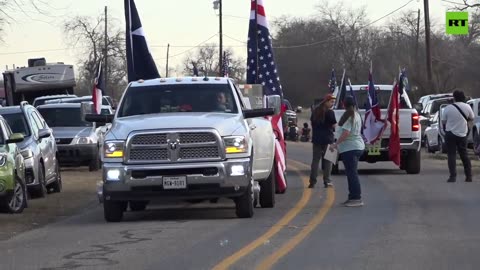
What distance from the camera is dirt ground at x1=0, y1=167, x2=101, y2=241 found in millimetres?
14528

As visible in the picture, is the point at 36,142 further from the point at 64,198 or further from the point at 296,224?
the point at 296,224

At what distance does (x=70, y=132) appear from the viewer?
26750 mm

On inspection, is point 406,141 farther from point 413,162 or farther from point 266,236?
point 266,236

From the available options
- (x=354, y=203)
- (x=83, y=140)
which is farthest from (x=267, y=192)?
A: (x=83, y=140)

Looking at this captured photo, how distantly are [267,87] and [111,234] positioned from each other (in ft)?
28.1

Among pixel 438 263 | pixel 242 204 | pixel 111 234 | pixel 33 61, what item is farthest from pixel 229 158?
pixel 33 61

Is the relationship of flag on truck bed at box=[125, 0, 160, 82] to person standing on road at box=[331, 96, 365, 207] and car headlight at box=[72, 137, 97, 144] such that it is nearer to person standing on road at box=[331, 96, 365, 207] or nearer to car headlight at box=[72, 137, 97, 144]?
car headlight at box=[72, 137, 97, 144]

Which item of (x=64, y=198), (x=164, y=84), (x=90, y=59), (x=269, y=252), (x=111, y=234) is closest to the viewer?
(x=269, y=252)

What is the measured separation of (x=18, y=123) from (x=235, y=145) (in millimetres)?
7795

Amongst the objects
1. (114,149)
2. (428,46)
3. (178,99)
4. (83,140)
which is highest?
(428,46)

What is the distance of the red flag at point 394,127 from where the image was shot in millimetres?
22234

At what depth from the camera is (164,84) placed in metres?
15.0

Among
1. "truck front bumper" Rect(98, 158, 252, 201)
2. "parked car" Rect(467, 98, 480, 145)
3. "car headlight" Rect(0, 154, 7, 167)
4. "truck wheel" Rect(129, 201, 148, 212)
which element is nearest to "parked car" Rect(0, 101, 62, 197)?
"car headlight" Rect(0, 154, 7, 167)

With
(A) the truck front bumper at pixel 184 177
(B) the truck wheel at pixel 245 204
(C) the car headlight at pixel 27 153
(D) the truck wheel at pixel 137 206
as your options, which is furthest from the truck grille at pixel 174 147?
(C) the car headlight at pixel 27 153
